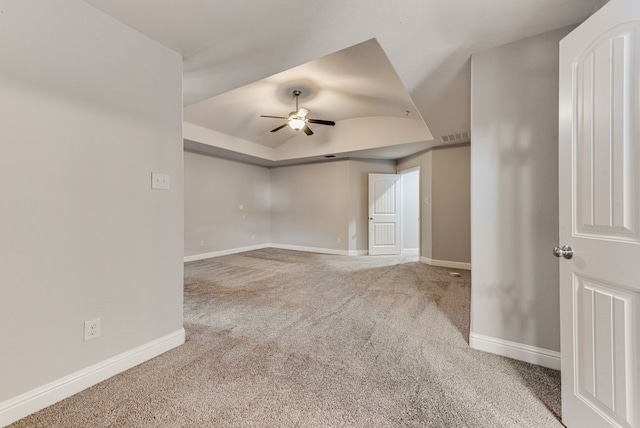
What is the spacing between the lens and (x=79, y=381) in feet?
5.06

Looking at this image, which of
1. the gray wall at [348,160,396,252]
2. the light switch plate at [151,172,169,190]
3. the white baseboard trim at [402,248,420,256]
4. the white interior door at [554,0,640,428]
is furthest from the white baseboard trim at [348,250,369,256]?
the white interior door at [554,0,640,428]

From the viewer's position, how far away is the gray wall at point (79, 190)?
1340 millimetres

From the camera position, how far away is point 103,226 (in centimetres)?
167

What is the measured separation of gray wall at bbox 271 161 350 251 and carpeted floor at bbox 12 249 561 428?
348 centimetres

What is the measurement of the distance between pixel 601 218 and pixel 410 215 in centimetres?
590

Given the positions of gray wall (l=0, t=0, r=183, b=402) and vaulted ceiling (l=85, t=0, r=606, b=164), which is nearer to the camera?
gray wall (l=0, t=0, r=183, b=402)

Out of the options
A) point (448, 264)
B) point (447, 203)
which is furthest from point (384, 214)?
point (448, 264)

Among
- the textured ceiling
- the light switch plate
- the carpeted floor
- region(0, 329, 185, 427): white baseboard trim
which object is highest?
the textured ceiling

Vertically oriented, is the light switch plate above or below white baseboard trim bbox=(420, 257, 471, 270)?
above

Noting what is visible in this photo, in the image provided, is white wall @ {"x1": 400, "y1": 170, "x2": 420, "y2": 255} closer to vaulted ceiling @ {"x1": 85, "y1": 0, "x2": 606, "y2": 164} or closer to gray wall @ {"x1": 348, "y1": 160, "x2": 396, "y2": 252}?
gray wall @ {"x1": 348, "y1": 160, "x2": 396, "y2": 252}

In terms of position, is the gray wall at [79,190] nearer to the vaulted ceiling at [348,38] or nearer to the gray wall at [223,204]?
the vaulted ceiling at [348,38]

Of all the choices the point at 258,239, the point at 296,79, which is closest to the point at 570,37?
the point at 296,79

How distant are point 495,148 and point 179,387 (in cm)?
268

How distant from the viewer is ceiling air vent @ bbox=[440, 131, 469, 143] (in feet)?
13.9
